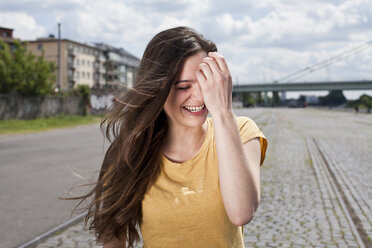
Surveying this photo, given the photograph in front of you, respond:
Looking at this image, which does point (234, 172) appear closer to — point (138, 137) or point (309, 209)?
point (138, 137)

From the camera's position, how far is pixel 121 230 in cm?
188

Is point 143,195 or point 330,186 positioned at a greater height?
point 143,195

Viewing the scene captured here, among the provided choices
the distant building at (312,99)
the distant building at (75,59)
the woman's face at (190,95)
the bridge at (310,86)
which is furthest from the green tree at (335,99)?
the woman's face at (190,95)

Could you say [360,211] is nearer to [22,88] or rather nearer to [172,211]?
[172,211]

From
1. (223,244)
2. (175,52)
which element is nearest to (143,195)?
(223,244)

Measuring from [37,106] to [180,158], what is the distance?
3431 centimetres

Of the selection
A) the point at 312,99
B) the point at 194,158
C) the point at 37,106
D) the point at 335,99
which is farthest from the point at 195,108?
the point at 312,99

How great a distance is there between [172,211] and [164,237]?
11 centimetres

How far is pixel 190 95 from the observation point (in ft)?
5.53

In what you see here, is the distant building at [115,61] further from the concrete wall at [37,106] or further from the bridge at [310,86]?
the concrete wall at [37,106]

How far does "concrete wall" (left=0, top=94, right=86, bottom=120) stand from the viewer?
30.7 metres

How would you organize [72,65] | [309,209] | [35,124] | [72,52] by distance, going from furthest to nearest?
[72,65] → [72,52] → [35,124] → [309,209]

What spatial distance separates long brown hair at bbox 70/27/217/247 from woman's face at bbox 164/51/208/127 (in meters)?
0.03

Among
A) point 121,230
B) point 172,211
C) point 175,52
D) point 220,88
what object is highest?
point 175,52
